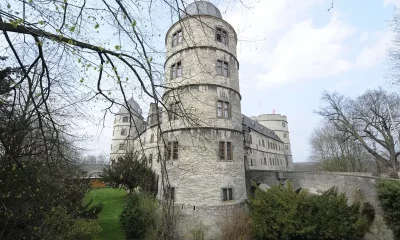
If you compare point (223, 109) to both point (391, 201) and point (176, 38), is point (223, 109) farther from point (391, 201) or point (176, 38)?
point (391, 201)

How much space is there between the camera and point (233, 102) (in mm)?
15117

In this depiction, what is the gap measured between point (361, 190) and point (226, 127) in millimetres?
9407

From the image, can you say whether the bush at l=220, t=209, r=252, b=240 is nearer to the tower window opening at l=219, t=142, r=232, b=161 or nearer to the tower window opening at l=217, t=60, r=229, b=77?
the tower window opening at l=219, t=142, r=232, b=161

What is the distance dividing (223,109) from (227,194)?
5.28 meters

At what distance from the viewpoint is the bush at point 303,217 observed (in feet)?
38.1

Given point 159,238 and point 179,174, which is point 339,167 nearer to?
point 179,174

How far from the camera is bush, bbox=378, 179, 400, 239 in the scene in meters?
11.0

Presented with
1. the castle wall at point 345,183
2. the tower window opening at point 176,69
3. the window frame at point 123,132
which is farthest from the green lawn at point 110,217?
the window frame at point 123,132

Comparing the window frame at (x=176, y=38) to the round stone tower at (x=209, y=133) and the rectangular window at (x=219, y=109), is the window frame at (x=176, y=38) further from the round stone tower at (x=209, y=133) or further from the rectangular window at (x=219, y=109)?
the rectangular window at (x=219, y=109)

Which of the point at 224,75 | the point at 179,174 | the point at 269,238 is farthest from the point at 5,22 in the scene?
the point at 269,238

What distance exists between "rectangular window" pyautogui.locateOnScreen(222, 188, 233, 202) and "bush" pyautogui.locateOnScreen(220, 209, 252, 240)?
776mm

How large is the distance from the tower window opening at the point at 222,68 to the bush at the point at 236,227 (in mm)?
8815

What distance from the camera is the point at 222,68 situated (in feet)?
49.8

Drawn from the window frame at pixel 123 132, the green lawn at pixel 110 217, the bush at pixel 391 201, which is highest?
the window frame at pixel 123 132
